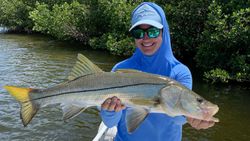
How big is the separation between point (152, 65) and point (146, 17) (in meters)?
0.47

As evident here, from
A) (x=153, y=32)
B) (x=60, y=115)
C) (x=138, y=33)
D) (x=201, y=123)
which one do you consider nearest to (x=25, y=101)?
(x=138, y=33)

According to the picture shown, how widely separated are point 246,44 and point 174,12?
468 cm

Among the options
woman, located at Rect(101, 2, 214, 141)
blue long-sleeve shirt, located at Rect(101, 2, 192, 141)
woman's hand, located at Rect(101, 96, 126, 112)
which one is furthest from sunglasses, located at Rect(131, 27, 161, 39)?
woman's hand, located at Rect(101, 96, 126, 112)

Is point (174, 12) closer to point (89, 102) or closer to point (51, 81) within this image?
point (51, 81)

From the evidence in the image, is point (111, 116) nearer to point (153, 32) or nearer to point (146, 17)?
point (153, 32)

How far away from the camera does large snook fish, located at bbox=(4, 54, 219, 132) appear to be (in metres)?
2.89

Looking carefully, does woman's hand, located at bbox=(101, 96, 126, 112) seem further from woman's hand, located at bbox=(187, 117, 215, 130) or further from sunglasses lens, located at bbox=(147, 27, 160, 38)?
sunglasses lens, located at bbox=(147, 27, 160, 38)

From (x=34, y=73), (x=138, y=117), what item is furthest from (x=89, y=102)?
(x=34, y=73)

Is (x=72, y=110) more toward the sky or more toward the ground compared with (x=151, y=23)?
more toward the ground

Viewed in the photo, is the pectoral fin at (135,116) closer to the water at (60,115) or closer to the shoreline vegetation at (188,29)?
the water at (60,115)

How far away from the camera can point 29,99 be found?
3.17m

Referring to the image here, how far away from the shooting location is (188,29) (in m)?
20.0

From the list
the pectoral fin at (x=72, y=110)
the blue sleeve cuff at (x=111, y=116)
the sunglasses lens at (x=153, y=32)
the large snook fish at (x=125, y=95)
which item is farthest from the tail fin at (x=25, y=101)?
the sunglasses lens at (x=153, y=32)

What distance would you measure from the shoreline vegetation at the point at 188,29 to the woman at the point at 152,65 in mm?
12237
